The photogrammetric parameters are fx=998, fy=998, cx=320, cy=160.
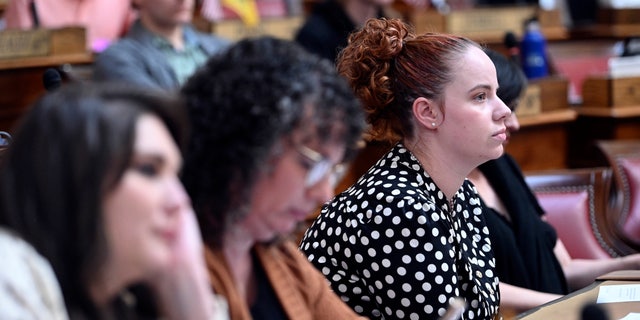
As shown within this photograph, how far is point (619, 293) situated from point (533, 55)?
2.15 metres

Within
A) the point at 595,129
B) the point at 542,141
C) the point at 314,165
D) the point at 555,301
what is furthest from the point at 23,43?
the point at 314,165

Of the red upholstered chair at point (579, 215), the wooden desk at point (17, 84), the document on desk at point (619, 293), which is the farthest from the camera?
the wooden desk at point (17, 84)

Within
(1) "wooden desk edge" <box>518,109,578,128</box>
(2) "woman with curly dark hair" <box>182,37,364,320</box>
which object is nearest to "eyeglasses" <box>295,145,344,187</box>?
(2) "woman with curly dark hair" <box>182,37,364,320</box>

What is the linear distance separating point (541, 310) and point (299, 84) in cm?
82

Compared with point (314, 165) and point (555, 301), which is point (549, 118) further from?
point (314, 165)

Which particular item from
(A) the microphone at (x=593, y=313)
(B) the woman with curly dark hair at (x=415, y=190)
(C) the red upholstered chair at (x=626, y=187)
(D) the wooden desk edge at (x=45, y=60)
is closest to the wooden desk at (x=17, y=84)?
(D) the wooden desk edge at (x=45, y=60)

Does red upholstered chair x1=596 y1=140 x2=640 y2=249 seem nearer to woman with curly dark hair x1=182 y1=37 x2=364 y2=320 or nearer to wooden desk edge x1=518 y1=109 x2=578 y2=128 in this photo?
wooden desk edge x1=518 y1=109 x2=578 y2=128

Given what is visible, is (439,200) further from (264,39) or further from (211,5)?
(211,5)

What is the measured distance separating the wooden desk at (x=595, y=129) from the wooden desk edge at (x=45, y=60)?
187cm

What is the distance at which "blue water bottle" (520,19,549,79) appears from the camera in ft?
12.9

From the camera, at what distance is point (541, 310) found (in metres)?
1.83

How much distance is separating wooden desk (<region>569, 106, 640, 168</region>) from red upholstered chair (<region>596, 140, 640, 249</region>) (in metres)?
0.78

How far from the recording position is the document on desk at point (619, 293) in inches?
75.3

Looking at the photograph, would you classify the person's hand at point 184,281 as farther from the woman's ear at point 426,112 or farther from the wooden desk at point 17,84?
the wooden desk at point 17,84
